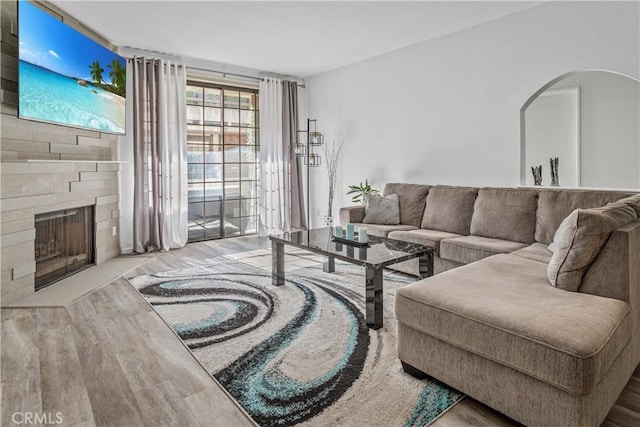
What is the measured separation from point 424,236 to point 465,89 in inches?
71.2

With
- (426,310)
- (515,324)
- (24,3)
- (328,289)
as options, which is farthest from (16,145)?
(515,324)

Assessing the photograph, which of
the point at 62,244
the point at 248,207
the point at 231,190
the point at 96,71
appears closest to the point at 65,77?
the point at 96,71

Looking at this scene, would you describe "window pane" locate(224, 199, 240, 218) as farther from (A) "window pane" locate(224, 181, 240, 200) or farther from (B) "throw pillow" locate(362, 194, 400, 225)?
(B) "throw pillow" locate(362, 194, 400, 225)

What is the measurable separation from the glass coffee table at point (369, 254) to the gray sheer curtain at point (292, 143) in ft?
8.32

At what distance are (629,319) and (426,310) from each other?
91cm

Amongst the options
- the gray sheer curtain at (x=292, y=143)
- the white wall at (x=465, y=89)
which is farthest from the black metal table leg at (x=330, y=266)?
the gray sheer curtain at (x=292, y=143)

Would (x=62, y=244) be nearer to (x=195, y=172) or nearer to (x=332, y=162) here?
(x=195, y=172)

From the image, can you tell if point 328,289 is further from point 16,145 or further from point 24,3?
point 24,3

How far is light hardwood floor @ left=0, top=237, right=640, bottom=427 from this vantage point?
1.71 m

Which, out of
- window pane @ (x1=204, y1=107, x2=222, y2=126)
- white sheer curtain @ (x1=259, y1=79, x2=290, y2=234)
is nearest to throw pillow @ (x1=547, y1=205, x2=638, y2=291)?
white sheer curtain @ (x1=259, y1=79, x2=290, y2=234)

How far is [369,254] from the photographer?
9.50 feet

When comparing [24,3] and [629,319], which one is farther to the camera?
[24,3]

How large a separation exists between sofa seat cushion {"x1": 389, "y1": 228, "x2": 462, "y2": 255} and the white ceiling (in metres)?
2.14

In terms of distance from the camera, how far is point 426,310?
186cm
